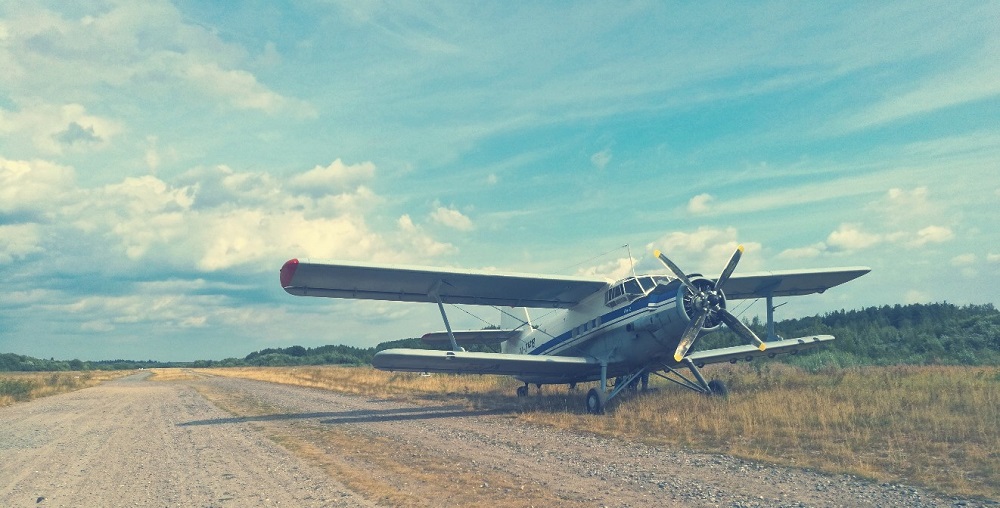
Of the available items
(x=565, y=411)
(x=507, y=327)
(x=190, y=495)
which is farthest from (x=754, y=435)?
(x=507, y=327)

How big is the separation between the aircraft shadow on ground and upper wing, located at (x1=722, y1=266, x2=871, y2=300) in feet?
29.1

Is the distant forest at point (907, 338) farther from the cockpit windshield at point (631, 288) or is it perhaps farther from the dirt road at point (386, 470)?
the dirt road at point (386, 470)

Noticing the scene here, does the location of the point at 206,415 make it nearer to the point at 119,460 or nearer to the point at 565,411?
the point at 119,460

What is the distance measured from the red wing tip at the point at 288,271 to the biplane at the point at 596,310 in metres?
0.03

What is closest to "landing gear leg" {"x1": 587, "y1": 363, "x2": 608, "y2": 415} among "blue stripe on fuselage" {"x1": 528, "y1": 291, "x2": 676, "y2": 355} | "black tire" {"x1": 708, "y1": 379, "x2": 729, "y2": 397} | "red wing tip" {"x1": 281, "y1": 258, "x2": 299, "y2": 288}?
"blue stripe on fuselage" {"x1": 528, "y1": 291, "x2": 676, "y2": 355}

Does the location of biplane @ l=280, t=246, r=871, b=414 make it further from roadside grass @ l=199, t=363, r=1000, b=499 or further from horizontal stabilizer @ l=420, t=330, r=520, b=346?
horizontal stabilizer @ l=420, t=330, r=520, b=346

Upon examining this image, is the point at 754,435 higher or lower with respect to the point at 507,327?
lower

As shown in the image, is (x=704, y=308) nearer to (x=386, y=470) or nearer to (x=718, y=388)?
(x=718, y=388)

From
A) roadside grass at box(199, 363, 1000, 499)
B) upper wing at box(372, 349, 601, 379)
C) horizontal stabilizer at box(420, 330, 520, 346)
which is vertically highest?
horizontal stabilizer at box(420, 330, 520, 346)

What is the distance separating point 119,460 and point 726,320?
1353cm

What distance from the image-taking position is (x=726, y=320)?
16344 millimetres

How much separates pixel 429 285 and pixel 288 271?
4162 mm

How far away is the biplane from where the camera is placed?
648 inches

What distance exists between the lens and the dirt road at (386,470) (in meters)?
7.59
